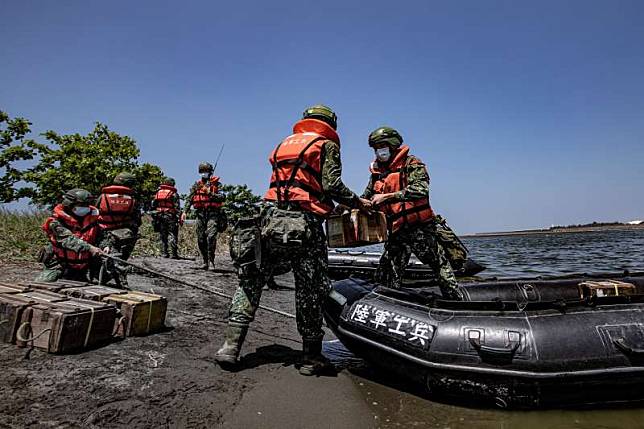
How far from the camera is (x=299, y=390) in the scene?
10.9 feet

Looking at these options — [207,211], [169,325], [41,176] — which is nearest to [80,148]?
[41,176]

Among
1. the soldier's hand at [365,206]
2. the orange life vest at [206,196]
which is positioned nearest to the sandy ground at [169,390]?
the soldier's hand at [365,206]

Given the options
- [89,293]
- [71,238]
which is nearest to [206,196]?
[71,238]

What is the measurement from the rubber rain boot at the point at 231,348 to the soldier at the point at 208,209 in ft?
20.4

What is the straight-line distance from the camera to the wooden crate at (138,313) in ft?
13.4

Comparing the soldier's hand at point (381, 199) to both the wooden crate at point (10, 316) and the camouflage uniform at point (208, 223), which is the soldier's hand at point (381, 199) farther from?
the camouflage uniform at point (208, 223)

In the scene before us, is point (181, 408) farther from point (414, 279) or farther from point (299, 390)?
point (414, 279)

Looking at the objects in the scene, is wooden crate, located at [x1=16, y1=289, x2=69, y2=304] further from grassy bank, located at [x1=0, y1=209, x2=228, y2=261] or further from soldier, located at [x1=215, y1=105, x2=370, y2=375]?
grassy bank, located at [x1=0, y1=209, x2=228, y2=261]

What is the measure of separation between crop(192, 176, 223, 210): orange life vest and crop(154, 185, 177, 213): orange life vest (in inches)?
67.5

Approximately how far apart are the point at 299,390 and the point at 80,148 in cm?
1973

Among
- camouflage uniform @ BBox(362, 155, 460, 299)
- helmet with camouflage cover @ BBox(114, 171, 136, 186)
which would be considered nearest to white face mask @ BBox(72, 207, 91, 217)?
helmet with camouflage cover @ BBox(114, 171, 136, 186)

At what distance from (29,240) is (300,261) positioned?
10.2m

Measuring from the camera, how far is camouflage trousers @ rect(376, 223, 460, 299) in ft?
15.9

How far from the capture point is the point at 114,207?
6250 mm
